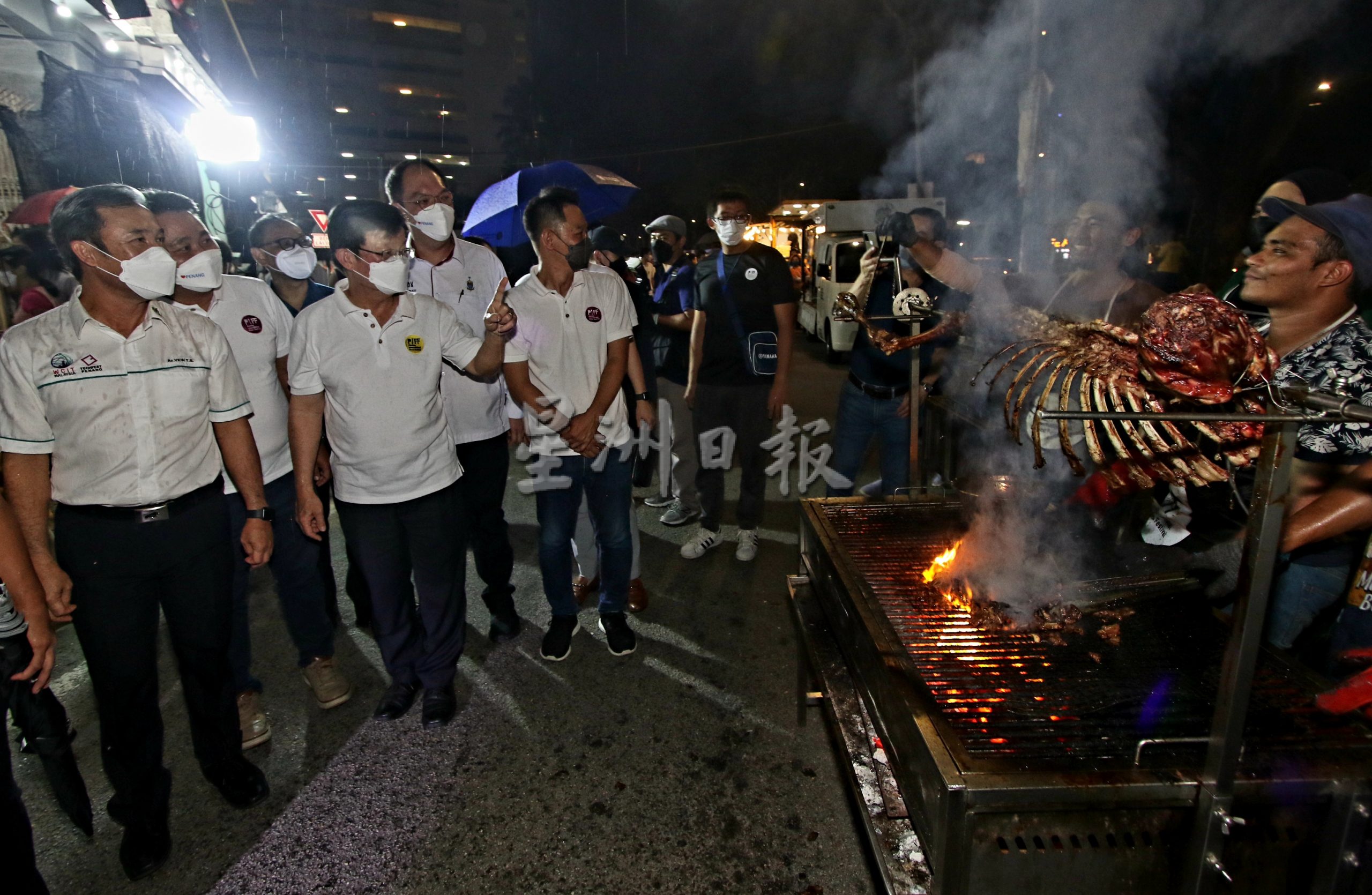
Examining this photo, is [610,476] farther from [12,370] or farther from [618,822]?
[12,370]

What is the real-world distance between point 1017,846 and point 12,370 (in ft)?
9.85

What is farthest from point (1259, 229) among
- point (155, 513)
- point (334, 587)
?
point (334, 587)

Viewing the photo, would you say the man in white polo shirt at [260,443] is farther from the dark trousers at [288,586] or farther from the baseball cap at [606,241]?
the baseball cap at [606,241]

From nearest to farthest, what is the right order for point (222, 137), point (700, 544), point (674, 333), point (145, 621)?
point (145, 621) → point (700, 544) → point (674, 333) → point (222, 137)

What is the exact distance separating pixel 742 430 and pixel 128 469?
329 cm

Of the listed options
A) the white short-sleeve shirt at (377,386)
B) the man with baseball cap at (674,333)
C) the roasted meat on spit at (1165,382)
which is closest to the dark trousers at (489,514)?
the white short-sleeve shirt at (377,386)

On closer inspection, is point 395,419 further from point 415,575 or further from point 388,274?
point 415,575

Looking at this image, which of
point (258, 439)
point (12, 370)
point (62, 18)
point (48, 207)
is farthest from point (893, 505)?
point (62, 18)

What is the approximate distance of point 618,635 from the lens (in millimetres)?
3602

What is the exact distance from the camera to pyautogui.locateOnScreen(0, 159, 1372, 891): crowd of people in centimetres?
203

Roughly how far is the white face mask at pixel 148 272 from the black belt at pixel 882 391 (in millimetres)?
3386

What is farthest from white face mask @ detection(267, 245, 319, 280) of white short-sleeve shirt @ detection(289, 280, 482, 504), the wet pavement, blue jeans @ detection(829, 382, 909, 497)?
blue jeans @ detection(829, 382, 909, 497)

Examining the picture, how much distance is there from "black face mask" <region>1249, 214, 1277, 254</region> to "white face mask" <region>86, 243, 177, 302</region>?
3.46 metres

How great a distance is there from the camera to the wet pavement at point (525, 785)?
2.30 metres
